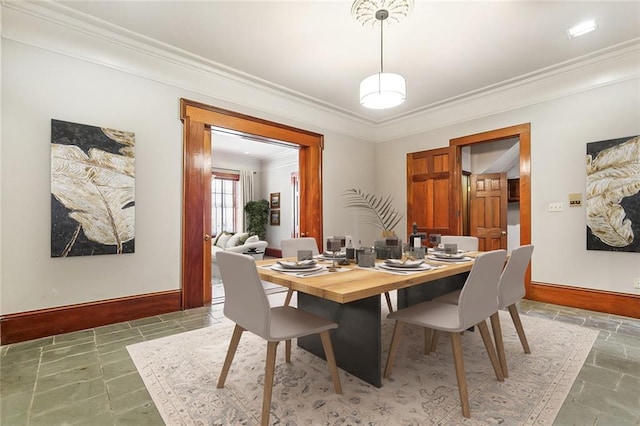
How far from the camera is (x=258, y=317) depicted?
1.50 m

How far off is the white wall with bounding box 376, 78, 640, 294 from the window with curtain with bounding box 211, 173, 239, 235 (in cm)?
649

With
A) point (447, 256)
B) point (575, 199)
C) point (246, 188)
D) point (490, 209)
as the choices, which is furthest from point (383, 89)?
point (246, 188)

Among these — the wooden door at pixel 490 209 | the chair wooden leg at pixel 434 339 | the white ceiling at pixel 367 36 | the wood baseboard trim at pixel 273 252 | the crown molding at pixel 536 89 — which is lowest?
the wood baseboard trim at pixel 273 252

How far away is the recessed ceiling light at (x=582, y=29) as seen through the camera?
2.70 metres

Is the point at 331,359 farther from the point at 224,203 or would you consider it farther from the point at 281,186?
the point at 224,203

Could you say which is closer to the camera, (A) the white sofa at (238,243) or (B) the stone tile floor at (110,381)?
(B) the stone tile floor at (110,381)

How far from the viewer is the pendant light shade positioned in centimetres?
237

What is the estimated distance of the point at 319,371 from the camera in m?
1.99

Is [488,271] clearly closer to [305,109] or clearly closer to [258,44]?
[258,44]

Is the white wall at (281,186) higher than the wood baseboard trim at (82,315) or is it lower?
higher

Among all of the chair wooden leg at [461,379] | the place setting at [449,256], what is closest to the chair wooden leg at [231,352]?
the chair wooden leg at [461,379]

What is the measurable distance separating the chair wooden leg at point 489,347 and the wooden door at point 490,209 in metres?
3.84

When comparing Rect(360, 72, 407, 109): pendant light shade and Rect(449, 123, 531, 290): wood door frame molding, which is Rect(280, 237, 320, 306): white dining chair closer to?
Rect(360, 72, 407, 109): pendant light shade

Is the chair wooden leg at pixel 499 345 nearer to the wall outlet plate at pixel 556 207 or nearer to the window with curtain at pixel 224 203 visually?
the wall outlet plate at pixel 556 207
